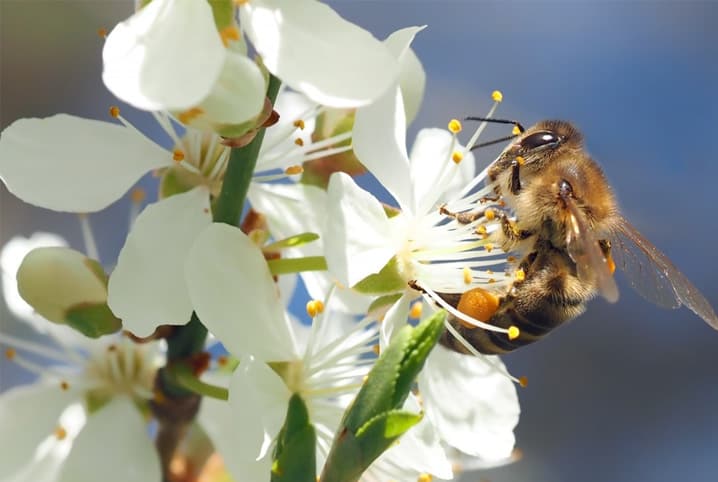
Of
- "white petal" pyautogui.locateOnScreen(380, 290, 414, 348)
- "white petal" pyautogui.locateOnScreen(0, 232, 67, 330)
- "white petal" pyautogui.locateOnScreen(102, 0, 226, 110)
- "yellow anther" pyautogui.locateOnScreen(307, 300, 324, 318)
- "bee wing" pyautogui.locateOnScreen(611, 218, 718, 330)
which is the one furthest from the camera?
"white petal" pyautogui.locateOnScreen(0, 232, 67, 330)

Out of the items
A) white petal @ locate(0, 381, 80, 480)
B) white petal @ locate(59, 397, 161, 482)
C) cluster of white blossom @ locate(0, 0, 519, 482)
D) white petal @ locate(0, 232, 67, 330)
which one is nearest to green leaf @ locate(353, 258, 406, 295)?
cluster of white blossom @ locate(0, 0, 519, 482)

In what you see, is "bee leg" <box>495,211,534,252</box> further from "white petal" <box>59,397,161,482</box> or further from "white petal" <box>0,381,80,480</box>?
"white petal" <box>0,381,80,480</box>

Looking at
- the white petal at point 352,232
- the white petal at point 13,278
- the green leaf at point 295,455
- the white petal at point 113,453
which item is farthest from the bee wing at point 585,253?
the white petal at point 13,278

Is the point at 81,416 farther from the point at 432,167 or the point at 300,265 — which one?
the point at 432,167

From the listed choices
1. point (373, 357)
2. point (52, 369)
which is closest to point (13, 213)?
point (52, 369)

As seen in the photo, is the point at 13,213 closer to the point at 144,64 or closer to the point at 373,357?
the point at 373,357

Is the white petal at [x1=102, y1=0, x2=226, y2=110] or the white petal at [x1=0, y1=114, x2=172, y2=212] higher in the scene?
the white petal at [x1=102, y1=0, x2=226, y2=110]
